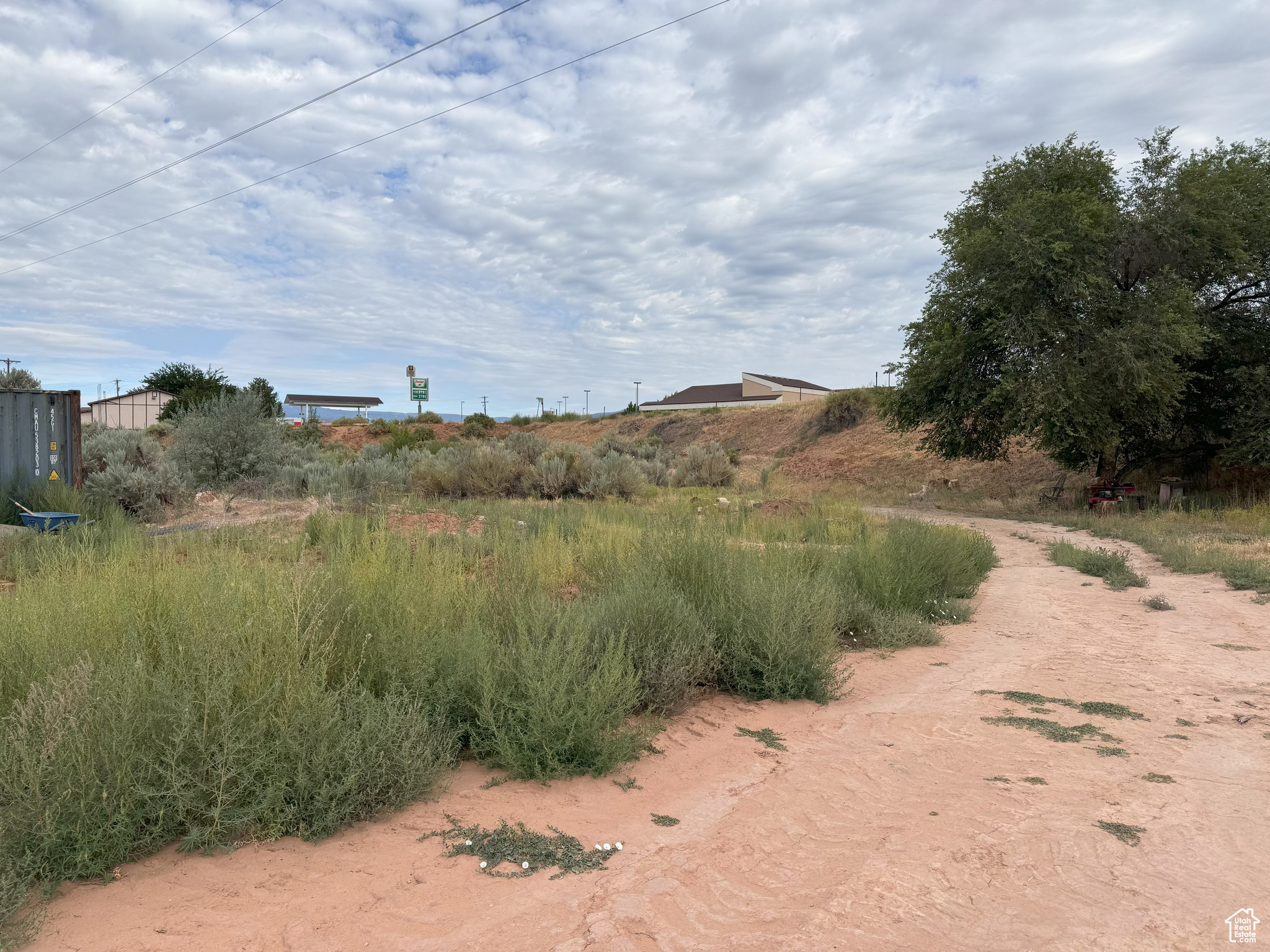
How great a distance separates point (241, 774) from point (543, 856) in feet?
4.52

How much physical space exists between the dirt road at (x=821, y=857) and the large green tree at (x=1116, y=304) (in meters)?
14.4

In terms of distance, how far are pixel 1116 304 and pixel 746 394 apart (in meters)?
69.4

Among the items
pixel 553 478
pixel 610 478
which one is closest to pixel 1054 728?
pixel 610 478

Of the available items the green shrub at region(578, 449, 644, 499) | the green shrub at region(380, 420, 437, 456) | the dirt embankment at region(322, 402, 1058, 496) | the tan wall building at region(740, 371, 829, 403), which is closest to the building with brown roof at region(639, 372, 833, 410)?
the tan wall building at region(740, 371, 829, 403)

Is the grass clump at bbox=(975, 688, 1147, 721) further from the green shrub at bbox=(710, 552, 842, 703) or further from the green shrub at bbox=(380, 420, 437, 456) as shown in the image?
the green shrub at bbox=(380, 420, 437, 456)

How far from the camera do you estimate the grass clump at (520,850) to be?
137 inches

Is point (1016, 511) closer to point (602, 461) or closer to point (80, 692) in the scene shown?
point (602, 461)

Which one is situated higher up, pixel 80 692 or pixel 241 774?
pixel 80 692

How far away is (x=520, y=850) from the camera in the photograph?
3.60m

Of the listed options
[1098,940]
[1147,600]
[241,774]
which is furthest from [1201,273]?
[241,774]

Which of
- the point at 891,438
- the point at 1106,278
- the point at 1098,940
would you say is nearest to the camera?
the point at 1098,940

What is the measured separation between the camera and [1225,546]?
13.6 m

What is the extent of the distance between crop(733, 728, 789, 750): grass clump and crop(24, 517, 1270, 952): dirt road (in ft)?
0.23

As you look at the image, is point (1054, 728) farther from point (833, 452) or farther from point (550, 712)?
point (833, 452)
